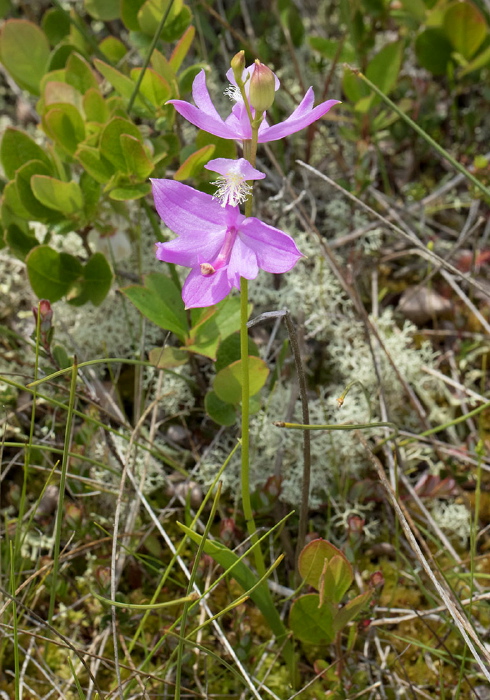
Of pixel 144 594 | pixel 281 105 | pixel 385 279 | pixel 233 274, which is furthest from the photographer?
pixel 281 105

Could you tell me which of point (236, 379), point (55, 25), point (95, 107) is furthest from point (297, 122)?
point (55, 25)

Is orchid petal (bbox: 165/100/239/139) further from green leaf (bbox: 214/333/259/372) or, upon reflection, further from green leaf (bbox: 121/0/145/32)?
green leaf (bbox: 121/0/145/32)

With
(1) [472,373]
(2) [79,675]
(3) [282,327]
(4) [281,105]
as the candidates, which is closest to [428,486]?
(1) [472,373]

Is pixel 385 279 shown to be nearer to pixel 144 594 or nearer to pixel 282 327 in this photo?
pixel 282 327

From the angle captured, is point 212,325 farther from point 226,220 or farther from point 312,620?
point 312,620

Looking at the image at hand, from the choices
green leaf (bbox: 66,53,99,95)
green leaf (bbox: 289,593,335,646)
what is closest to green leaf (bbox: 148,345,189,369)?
green leaf (bbox: 289,593,335,646)

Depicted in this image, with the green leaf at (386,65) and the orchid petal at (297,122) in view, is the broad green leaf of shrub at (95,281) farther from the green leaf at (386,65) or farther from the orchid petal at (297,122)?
the green leaf at (386,65)
